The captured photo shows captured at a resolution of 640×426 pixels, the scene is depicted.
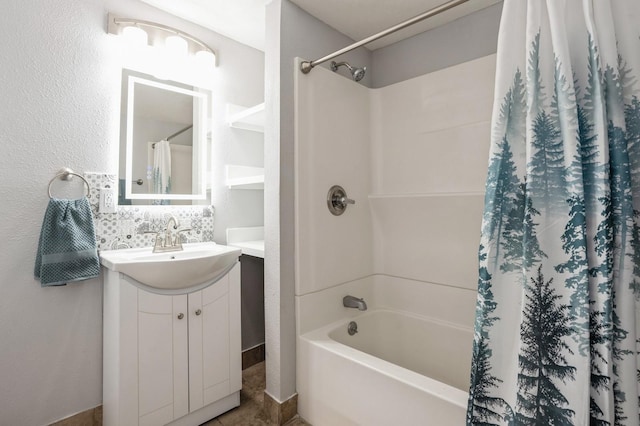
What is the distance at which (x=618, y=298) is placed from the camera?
860 mm

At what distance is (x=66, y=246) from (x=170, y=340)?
671mm

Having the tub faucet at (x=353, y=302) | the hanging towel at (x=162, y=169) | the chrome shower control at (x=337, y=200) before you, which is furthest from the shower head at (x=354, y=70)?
the tub faucet at (x=353, y=302)

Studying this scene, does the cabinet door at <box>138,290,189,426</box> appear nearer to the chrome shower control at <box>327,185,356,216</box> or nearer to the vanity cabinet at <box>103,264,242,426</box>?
the vanity cabinet at <box>103,264,242,426</box>

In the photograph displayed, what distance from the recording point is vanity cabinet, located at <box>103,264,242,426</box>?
1458 millimetres

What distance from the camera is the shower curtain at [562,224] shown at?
85 centimetres

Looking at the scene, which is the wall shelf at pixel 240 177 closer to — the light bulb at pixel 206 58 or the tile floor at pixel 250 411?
the light bulb at pixel 206 58

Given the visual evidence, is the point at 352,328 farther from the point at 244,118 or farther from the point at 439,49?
the point at 439,49

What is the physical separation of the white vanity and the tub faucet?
654mm

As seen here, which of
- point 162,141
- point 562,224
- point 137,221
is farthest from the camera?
point 162,141

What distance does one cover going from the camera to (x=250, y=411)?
1.82 meters

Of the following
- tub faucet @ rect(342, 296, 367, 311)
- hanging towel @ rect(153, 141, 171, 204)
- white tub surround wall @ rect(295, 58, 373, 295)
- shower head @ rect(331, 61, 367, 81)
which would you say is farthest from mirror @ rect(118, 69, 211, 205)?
tub faucet @ rect(342, 296, 367, 311)

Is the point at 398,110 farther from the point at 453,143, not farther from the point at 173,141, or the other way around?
the point at 173,141

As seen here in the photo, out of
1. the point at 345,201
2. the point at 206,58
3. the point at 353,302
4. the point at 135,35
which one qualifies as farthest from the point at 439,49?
the point at 135,35

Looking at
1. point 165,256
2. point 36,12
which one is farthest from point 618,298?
point 36,12
